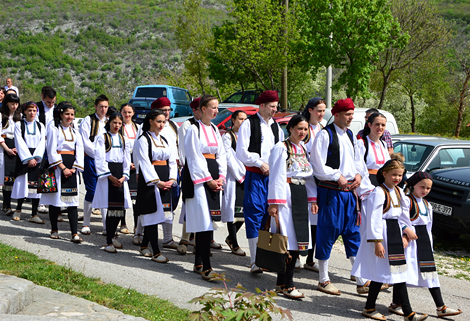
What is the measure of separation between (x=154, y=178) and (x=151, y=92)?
17530mm

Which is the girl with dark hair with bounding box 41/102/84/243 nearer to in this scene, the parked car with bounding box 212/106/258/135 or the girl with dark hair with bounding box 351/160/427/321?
the girl with dark hair with bounding box 351/160/427/321

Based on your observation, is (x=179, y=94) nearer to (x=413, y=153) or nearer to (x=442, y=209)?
(x=413, y=153)

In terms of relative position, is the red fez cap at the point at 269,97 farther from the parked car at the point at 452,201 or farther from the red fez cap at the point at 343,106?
the parked car at the point at 452,201

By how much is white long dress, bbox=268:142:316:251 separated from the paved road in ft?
2.41

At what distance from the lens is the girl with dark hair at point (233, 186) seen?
7.91 metres

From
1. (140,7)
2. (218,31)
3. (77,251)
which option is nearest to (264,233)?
(77,251)

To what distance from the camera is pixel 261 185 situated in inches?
278

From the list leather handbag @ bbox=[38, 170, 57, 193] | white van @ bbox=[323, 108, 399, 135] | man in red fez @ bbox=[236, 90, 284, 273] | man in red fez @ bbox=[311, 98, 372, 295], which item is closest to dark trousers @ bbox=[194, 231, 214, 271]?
man in red fez @ bbox=[236, 90, 284, 273]

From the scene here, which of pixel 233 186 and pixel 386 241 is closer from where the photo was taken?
pixel 386 241

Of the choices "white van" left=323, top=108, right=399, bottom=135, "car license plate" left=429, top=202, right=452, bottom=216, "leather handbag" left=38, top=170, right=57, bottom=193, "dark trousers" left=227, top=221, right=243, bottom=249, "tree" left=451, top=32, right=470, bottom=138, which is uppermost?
"tree" left=451, top=32, right=470, bottom=138

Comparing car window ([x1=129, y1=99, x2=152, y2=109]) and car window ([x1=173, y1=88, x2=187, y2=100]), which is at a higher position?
car window ([x1=173, y1=88, x2=187, y2=100])

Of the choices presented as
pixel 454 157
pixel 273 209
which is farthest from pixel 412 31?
pixel 273 209

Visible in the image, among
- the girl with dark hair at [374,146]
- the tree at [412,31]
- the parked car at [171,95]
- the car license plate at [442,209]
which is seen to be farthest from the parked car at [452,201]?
the tree at [412,31]

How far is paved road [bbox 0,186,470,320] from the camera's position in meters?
6.05
